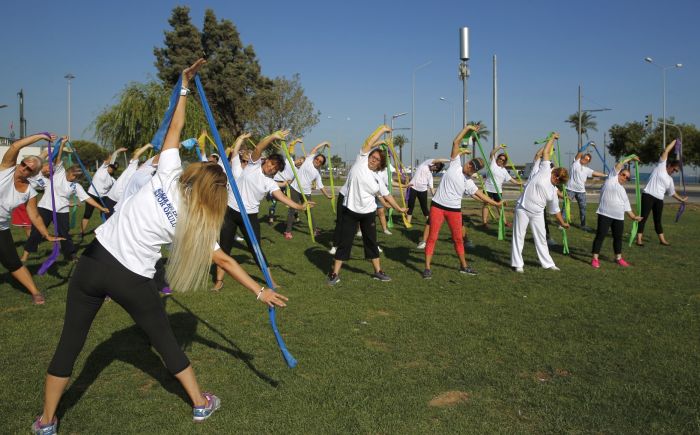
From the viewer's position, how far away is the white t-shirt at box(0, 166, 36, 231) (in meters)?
5.87

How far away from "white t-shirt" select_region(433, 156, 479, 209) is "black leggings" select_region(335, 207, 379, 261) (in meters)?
1.29

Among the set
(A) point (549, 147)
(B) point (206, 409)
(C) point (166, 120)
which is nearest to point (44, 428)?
(B) point (206, 409)

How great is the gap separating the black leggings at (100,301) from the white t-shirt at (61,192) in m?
6.61

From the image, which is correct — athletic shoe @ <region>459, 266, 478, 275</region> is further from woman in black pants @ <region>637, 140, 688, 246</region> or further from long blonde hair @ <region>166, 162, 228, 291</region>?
long blonde hair @ <region>166, 162, 228, 291</region>

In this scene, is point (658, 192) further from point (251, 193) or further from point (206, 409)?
point (206, 409)

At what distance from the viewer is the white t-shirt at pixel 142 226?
320 centimetres

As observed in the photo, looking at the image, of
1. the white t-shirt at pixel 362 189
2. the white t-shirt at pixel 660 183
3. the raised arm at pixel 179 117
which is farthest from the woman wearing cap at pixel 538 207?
the raised arm at pixel 179 117

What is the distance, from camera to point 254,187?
7.35m

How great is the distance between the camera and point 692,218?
1659cm

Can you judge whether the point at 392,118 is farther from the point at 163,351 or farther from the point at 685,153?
the point at 163,351

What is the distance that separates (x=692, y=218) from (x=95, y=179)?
17305mm

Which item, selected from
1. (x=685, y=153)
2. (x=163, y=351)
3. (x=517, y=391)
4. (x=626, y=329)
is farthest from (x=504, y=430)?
(x=685, y=153)

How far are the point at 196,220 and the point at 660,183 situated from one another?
1165 cm

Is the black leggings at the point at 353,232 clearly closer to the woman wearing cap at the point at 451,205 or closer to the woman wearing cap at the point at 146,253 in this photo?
the woman wearing cap at the point at 451,205
